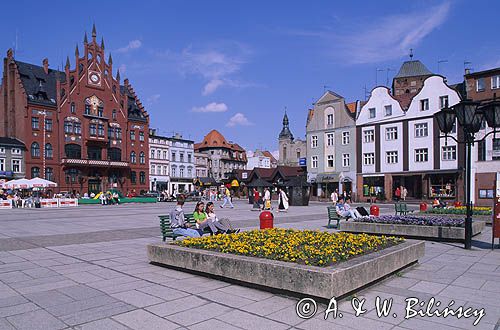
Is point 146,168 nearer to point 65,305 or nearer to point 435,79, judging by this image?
point 435,79

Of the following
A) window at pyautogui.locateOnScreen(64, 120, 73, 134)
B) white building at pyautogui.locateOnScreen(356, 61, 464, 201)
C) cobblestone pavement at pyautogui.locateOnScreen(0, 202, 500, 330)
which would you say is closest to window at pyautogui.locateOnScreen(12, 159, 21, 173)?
window at pyautogui.locateOnScreen(64, 120, 73, 134)

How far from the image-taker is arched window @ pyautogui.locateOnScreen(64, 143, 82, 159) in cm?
5853

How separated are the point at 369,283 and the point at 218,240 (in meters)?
3.16

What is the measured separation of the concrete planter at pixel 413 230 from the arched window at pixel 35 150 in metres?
51.4

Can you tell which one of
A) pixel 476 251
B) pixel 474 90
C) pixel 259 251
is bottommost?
pixel 476 251

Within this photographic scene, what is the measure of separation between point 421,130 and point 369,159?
7096 millimetres

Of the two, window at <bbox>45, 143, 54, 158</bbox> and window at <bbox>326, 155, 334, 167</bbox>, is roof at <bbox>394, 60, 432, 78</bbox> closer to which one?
window at <bbox>326, 155, 334, 167</bbox>

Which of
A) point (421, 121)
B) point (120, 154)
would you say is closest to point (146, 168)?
point (120, 154)

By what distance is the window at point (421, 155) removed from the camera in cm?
4472

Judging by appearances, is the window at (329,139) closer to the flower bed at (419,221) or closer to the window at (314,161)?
the window at (314,161)

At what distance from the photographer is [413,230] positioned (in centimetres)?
1295

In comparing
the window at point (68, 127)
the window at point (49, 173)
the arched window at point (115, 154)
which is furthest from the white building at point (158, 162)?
the window at point (49, 173)

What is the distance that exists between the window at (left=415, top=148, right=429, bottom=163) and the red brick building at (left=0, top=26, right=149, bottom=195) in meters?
42.9

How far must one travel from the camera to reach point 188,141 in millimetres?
83500
